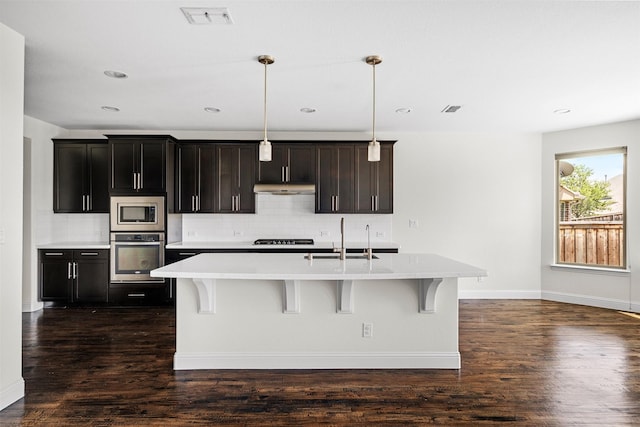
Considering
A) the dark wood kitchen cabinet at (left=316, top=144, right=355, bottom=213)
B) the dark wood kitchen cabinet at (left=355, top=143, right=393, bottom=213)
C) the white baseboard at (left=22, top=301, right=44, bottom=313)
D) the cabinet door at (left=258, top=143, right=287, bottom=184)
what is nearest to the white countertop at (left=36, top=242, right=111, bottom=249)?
the white baseboard at (left=22, top=301, right=44, bottom=313)

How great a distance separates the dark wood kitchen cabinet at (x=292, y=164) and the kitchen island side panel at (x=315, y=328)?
2581mm

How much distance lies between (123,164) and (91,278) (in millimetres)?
1558

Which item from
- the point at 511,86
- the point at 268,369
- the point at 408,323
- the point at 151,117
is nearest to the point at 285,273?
the point at 268,369

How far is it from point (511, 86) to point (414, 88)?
91 cm

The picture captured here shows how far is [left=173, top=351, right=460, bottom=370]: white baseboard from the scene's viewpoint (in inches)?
122

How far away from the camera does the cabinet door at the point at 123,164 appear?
517 centimetres

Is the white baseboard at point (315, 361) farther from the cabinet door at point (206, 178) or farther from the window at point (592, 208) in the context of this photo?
the window at point (592, 208)

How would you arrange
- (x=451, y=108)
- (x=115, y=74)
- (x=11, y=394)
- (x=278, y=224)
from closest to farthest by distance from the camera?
(x=11, y=394) → (x=115, y=74) → (x=451, y=108) → (x=278, y=224)

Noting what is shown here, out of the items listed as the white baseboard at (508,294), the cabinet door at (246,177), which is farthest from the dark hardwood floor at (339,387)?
the cabinet door at (246,177)

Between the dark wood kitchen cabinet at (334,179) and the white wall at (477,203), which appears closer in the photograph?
the dark wood kitchen cabinet at (334,179)

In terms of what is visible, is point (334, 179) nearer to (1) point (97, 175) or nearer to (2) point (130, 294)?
(2) point (130, 294)

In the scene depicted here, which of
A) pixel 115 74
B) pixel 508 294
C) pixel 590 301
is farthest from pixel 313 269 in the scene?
pixel 590 301

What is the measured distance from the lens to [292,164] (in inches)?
216

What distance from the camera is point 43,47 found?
2.84 m
